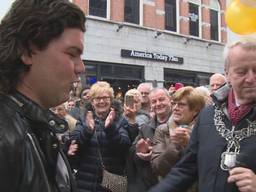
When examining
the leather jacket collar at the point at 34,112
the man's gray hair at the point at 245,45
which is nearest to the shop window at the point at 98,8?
the man's gray hair at the point at 245,45

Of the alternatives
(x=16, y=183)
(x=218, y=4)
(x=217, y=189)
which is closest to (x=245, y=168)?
(x=217, y=189)

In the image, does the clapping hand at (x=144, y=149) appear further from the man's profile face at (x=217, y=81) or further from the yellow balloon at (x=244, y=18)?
the man's profile face at (x=217, y=81)

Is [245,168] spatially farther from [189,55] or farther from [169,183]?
[189,55]

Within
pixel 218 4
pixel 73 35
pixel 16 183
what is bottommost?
pixel 16 183

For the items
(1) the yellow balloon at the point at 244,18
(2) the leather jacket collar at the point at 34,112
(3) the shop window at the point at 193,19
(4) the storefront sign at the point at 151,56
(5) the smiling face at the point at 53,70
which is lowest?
(2) the leather jacket collar at the point at 34,112

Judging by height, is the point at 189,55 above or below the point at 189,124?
above

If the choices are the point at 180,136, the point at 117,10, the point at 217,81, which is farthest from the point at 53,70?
the point at 117,10

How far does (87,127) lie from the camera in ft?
11.8

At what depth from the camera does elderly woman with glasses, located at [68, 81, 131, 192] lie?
360 cm

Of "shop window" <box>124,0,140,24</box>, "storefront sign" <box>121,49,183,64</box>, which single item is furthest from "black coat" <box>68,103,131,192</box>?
"shop window" <box>124,0,140,24</box>

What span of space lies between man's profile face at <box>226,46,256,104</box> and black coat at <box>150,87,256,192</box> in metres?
0.09

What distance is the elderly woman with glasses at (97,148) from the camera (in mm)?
3600

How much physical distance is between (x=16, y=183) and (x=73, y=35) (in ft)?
1.79

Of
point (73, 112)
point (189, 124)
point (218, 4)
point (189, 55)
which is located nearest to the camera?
point (189, 124)
